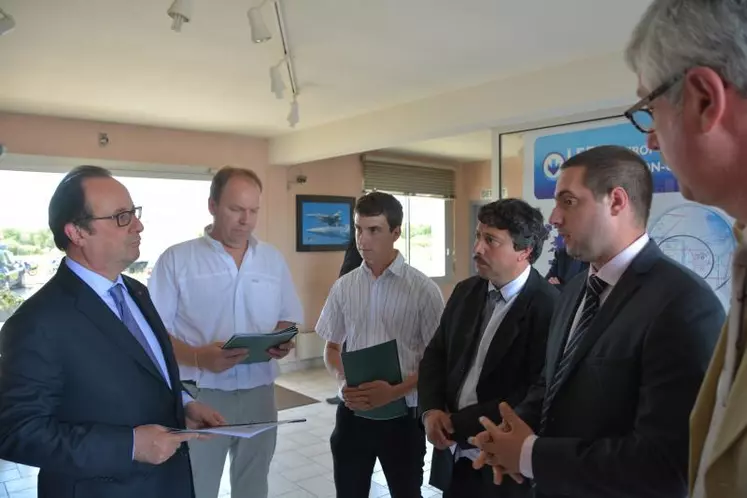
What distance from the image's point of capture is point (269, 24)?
2930 millimetres

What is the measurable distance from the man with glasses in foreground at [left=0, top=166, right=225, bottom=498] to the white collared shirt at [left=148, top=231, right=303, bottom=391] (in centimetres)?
57

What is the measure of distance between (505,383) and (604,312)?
1.84ft

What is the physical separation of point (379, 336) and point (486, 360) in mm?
628

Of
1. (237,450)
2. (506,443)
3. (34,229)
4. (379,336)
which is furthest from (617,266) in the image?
(34,229)

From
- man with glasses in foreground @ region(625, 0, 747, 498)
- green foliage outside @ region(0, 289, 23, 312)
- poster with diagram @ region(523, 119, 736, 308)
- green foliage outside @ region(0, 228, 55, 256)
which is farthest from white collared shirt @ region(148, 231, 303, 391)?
green foliage outside @ region(0, 289, 23, 312)

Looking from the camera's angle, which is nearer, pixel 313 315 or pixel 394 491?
pixel 394 491

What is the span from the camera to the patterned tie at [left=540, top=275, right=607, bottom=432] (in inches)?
50.8

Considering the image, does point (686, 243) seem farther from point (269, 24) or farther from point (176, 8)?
point (176, 8)

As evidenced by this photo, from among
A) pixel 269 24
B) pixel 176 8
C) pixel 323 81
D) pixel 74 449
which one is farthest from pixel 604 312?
pixel 323 81

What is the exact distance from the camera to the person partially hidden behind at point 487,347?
5.59ft

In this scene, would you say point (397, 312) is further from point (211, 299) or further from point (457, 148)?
point (457, 148)

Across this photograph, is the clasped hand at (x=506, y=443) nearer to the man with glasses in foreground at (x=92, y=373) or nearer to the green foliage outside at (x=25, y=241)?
the man with glasses in foreground at (x=92, y=373)

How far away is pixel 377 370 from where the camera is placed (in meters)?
2.04

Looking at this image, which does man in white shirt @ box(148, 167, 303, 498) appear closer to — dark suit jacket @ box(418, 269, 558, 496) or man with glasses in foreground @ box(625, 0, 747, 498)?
dark suit jacket @ box(418, 269, 558, 496)
